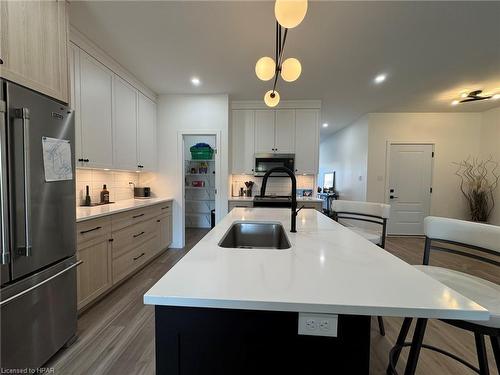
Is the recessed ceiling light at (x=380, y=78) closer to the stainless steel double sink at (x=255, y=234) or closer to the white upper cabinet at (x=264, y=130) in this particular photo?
the white upper cabinet at (x=264, y=130)

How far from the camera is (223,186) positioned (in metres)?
3.85

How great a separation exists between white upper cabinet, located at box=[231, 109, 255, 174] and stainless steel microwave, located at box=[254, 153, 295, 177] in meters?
0.14

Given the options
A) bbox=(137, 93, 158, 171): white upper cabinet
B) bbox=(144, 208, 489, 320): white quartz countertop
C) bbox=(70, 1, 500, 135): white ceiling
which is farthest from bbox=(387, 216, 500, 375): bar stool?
bbox=(137, 93, 158, 171): white upper cabinet

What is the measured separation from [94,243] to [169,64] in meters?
2.28

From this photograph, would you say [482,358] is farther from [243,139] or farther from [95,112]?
[243,139]

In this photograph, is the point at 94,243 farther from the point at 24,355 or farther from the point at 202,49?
the point at 202,49

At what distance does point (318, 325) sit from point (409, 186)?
5326 mm

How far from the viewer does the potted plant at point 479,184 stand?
431 centimetres

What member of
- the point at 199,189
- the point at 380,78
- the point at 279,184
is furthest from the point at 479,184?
the point at 199,189

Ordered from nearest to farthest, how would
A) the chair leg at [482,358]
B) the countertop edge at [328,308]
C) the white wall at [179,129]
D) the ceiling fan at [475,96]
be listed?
1. the countertop edge at [328,308]
2. the chair leg at [482,358]
3. the ceiling fan at [475,96]
4. the white wall at [179,129]

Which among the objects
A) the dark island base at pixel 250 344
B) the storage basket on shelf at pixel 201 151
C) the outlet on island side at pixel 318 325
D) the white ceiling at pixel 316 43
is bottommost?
the dark island base at pixel 250 344

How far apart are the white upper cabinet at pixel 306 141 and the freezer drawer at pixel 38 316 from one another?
3.58 metres

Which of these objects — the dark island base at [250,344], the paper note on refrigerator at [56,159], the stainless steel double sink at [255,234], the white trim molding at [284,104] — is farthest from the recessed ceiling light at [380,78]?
the paper note on refrigerator at [56,159]

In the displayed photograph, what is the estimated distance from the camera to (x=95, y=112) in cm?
243
